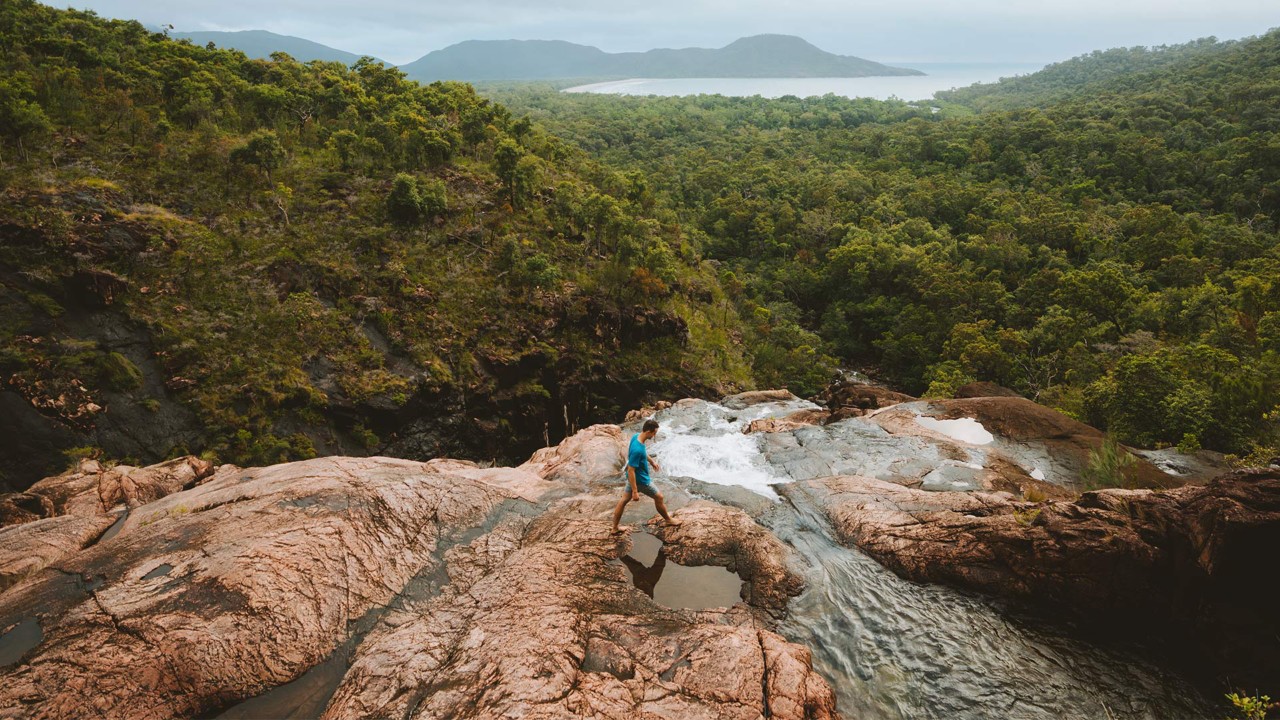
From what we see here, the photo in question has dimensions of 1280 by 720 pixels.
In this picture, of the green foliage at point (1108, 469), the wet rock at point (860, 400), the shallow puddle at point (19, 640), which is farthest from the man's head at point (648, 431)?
the wet rock at point (860, 400)

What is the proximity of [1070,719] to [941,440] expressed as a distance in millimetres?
12494

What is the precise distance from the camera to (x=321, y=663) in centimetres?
741

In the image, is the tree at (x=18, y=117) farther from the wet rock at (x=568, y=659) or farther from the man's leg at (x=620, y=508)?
the man's leg at (x=620, y=508)

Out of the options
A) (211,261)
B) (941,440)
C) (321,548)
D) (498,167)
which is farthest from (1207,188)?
(211,261)

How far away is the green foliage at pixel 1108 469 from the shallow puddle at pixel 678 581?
12153mm

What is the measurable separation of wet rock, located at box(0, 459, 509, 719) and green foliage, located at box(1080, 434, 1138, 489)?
55.3 ft

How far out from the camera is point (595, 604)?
27.4ft

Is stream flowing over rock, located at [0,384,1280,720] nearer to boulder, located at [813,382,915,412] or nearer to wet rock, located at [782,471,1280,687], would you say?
wet rock, located at [782,471,1280,687]

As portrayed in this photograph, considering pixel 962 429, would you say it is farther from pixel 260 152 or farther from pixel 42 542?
pixel 260 152

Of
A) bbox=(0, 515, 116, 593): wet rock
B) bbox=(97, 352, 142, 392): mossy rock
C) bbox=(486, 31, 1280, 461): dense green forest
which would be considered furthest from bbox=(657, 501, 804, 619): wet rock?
bbox=(97, 352, 142, 392): mossy rock

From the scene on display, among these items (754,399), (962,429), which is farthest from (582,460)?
(754,399)

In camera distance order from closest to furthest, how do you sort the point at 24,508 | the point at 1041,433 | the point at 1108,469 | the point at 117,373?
the point at 24,508, the point at 1108,469, the point at 1041,433, the point at 117,373

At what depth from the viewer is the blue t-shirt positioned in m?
10.6

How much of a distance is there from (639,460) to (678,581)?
2.43 metres
